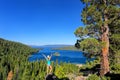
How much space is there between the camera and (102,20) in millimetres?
26391

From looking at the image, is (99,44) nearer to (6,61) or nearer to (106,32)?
(106,32)

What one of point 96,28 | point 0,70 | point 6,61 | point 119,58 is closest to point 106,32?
point 96,28

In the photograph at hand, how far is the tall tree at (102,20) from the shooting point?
84.9ft

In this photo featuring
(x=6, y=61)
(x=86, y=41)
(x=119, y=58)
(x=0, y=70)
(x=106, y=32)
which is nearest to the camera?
(x=86, y=41)

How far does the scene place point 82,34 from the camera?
86.8ft

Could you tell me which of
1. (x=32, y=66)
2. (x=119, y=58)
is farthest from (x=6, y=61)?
(x=119, y=58)

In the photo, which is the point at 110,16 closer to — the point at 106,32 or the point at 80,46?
the point at 106,32

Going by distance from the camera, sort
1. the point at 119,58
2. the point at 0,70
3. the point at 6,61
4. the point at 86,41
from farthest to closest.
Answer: the point at 6,61 < the point at 0,70 < the point at 119,58 < the point at 86,41

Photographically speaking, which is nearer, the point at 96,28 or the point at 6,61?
the point at 96,28

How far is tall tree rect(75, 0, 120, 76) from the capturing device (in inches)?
1019

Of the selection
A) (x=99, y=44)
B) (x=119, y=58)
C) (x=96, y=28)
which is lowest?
(x=119, y=58)

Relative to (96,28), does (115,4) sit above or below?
above

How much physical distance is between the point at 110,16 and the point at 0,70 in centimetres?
5935

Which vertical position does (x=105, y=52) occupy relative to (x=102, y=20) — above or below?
below
